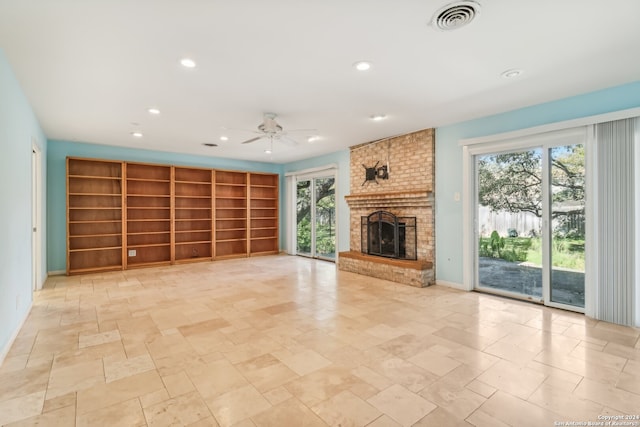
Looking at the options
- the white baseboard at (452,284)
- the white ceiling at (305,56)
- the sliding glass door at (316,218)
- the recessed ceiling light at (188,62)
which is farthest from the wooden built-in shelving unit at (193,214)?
the white baseboard at (452,284)

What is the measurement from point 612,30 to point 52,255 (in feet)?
27.2

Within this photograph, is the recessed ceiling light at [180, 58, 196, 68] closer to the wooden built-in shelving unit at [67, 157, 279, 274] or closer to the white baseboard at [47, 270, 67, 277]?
the wooden built-in shelving unit at [67, 157, 279, 274]

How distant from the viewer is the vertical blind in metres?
3.31

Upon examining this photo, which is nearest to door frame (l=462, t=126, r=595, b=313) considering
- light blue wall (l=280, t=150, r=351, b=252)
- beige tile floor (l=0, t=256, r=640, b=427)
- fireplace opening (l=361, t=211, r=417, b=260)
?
beige tile floor (l=0, t=256, r=640, b=427)

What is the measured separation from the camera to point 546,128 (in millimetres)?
3895

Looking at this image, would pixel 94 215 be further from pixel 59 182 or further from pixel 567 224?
pixel 567 224

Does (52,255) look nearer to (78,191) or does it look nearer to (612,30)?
(78,191)

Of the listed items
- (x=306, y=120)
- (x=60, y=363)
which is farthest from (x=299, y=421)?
(x=306, y=120)

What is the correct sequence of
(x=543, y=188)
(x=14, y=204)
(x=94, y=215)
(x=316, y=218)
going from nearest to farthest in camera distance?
(x=14, y=204) < (x=543, y=188) < (x=94, y=215) < (x=316, y=218)

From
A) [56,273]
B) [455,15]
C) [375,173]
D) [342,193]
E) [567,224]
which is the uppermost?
[455,15]

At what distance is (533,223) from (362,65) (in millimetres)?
3129

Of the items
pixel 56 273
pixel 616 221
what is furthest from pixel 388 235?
pixel 56 273

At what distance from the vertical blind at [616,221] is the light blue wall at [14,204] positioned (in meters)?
5.77

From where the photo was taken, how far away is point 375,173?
6160 mm
